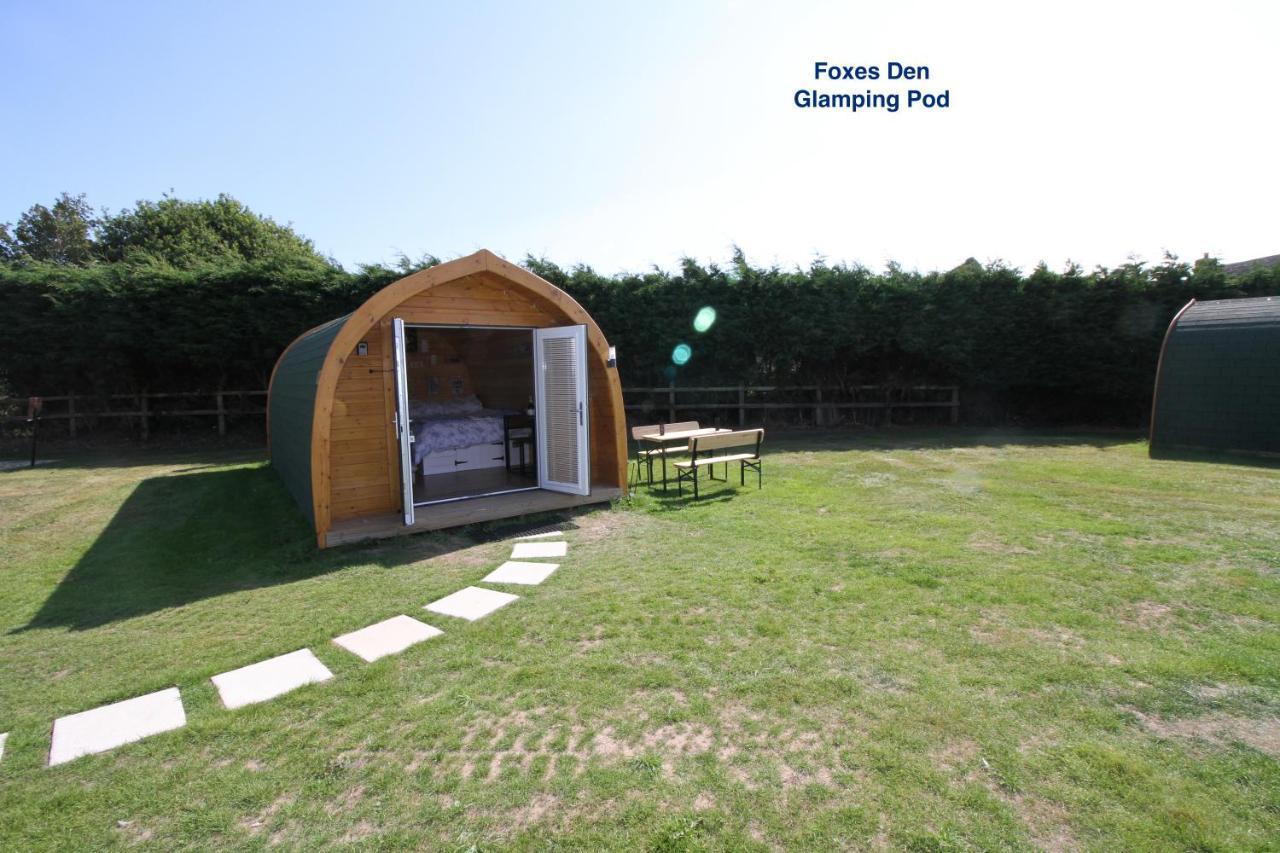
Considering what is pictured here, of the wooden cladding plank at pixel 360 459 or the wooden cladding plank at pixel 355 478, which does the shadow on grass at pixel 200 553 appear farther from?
the wooden cladding plank at pixel 360 459

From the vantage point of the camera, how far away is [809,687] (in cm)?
318

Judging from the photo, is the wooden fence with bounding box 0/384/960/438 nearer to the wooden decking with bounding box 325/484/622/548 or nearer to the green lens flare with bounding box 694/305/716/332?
the green lens flare with bounding box 694/305/716/332

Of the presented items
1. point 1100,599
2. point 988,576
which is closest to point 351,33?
point 988,576

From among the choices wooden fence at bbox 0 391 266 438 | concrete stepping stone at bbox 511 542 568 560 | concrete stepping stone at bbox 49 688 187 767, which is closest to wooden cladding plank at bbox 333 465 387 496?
concrete stepping stone at bbox 511 542 568 560

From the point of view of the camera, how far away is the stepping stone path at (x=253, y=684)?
9.45ft

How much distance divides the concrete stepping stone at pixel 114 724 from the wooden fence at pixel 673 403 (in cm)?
1128

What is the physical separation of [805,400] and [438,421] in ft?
32.1

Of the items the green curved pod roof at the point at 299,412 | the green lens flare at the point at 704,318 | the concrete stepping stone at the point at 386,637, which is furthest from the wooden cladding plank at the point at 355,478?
the green lens flare at the point at 704,318

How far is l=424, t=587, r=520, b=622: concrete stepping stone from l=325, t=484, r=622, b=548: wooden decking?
6.44 feet

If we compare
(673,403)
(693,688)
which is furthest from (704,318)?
(693,688)

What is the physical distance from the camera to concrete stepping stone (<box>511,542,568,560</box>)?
5688mm

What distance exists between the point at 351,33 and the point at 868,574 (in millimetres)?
8481

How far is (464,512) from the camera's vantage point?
6.86 m

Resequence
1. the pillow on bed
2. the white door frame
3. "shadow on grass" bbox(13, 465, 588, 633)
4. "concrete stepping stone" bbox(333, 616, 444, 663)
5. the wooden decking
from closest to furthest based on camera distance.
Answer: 1. "concrete stepping stone" bbox(333, 616, 444, 663)
2. "shadow on grass" bbox(13, 465, 588, 633)
3. the white door frame
4. the wooden decking
5. the pillow on bed
